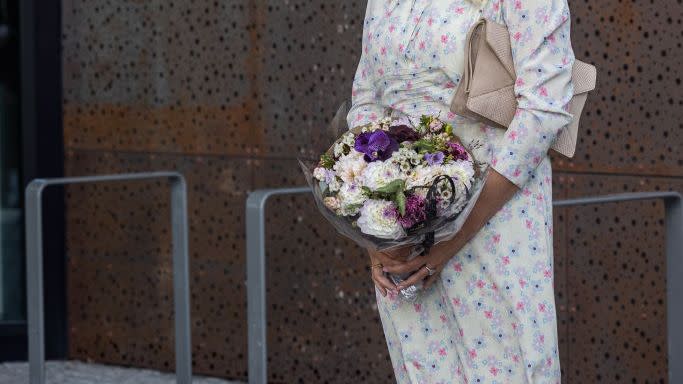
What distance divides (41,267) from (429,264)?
6.30ft

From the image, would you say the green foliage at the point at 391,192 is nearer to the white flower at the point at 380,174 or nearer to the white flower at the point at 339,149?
the white flower at the point at 380,174

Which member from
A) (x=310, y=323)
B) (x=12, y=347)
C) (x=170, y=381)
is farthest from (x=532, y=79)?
(x=12, y=347)

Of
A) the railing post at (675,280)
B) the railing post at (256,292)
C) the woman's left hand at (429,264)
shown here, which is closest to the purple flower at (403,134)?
the woman's left hand at (429,264)

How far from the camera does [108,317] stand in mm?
6238

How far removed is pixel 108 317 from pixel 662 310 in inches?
116

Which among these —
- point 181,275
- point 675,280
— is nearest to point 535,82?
point 675,280

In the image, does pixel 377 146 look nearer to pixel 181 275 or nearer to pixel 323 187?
pixel 323 187

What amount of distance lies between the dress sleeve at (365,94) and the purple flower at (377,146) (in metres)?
0.30

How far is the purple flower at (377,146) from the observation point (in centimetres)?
252

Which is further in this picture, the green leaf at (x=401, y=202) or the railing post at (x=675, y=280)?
the railing post at (x=675, y=280)

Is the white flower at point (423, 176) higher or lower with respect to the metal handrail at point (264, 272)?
higher

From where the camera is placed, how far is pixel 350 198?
249cm

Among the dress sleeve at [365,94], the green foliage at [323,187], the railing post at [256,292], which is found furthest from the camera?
the railing post at [256,292]

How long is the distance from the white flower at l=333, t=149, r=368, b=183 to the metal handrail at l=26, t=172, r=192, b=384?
1.77 meters
